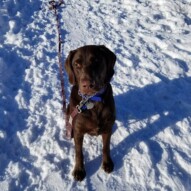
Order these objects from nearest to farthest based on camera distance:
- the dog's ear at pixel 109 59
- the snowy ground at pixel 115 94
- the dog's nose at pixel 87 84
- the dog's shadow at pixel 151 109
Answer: the dog's nose at pixel 87 84
the dog's ear at pixel 109 59
the snowy ground at pixel 115 94
the dog's shadow at pixel 151 109

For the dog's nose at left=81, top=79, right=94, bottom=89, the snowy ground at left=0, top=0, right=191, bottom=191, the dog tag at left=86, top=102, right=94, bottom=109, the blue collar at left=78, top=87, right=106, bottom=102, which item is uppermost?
the dog's nose at left=81, top=79, right=94, bottom=89

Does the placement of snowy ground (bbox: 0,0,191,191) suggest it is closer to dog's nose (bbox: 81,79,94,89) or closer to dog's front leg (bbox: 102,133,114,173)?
dog's front leg (bbox: 102,133,114,173)

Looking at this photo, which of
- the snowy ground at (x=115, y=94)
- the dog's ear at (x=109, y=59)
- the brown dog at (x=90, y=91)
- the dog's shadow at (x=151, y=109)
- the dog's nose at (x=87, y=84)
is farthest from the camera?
the dog's shadow at (x=151, y=109)

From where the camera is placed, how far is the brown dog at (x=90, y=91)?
3641mm

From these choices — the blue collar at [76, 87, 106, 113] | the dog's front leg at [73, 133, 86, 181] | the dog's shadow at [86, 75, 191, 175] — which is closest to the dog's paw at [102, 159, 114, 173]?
the dog's shadow at [86, 75, 191, 175]

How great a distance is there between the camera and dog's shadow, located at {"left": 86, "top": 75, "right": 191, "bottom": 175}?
4.52 meters

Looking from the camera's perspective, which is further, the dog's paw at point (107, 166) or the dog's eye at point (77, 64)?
the dog's paw at point (107, 166)

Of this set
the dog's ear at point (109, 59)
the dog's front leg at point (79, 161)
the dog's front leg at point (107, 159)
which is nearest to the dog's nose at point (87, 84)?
the dog's ear at point (109, 59)

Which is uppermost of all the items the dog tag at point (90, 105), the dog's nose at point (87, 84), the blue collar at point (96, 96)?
the dog's nose at point (87, 84)

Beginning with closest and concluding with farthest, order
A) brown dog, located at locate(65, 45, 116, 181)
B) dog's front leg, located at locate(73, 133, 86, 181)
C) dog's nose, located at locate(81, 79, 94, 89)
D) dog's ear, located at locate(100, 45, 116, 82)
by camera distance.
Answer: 1. dog's nose, located at locate(81, 79, 94, 89)
2. brown dog, located at locate(65, 45, 116, 181)
3. dog's ear, located at locate(100, 45, 116, 82)
4. dog's front leg, located at locate(73, 133, 86, 181)

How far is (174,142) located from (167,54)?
2177mm

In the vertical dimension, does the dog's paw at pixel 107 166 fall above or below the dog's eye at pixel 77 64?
below

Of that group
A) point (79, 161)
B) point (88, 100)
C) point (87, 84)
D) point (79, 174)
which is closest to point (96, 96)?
point (88, 100)

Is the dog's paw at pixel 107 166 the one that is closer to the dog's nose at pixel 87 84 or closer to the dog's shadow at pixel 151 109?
the dog's shadow at pixel 151 109
